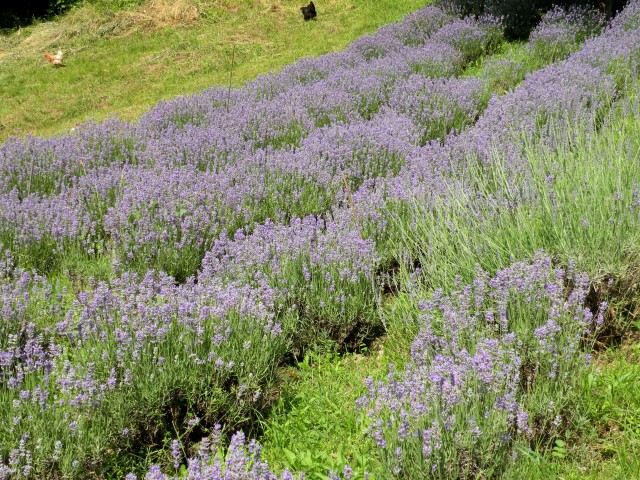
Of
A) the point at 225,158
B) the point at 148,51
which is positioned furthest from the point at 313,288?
the point at 148,51

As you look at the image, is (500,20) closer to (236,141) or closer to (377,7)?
(377,7)

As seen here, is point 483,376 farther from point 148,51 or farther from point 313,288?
point 148,51

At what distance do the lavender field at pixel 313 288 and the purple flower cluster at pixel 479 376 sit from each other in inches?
0.5

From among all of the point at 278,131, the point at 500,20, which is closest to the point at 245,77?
the point at 500,20

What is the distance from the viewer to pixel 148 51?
13.9 metres

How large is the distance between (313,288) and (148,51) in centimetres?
1220

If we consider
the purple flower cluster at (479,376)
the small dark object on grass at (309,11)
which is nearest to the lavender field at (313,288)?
the purple flower cluster at (479,376)

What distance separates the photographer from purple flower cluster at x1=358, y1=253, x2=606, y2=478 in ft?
6.89

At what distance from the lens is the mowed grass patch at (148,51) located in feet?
37.4

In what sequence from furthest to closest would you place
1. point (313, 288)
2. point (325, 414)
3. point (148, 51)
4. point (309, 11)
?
1. point (309, 11)
2. point (148, 51)
3. point (313, 288)
4. point (325, 414)

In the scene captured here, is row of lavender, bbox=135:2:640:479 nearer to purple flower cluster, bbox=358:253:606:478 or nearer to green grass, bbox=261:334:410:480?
purple flower cluster, bbox=358:253:606:478

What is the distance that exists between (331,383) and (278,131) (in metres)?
3.81

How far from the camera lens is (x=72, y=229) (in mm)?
4395

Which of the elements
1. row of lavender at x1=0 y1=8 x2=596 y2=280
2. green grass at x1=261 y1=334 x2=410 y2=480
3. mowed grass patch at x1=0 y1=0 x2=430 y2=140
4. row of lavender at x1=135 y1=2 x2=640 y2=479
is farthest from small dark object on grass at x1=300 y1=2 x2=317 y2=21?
green grass at x1=261 y1=334 x2=410 y2=480
